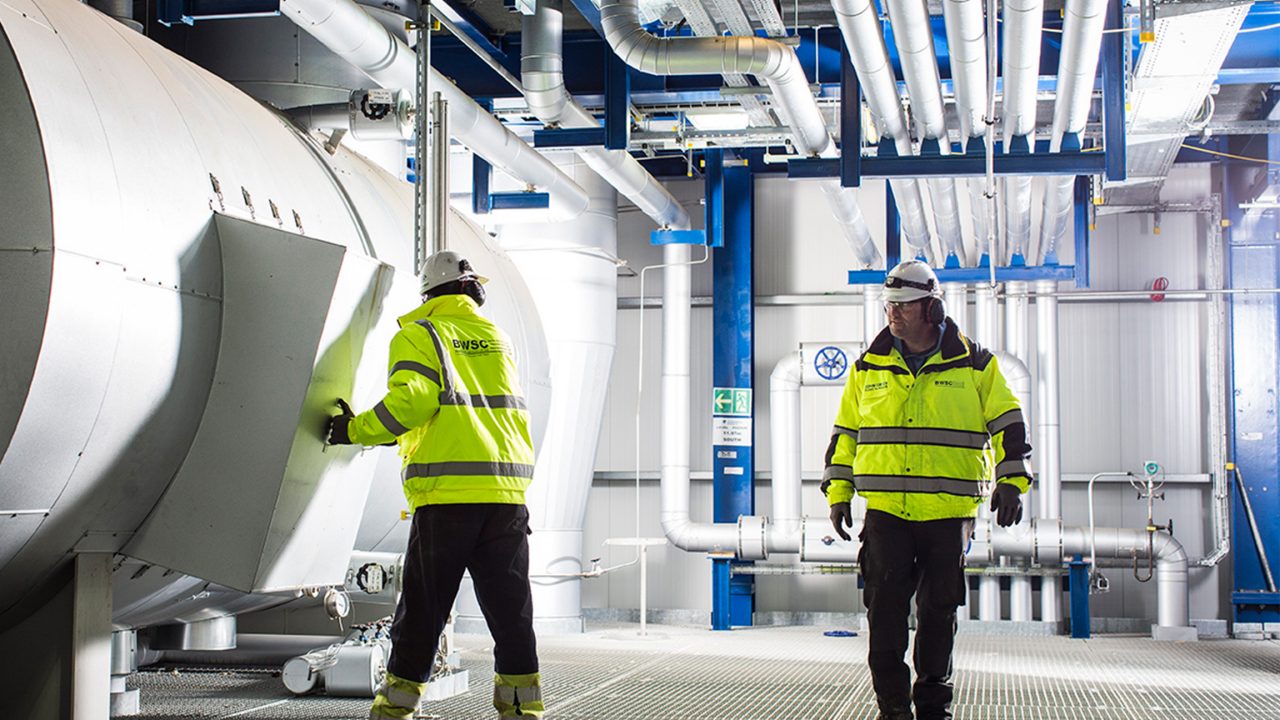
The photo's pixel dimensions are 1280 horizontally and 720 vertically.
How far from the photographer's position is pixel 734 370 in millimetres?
12516

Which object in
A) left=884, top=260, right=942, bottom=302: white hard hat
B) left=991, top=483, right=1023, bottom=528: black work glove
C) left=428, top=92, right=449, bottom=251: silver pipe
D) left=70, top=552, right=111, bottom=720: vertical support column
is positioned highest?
left=428, top=92, right=449, bottom=251: silver pipe

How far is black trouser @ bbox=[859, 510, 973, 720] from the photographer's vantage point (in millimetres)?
4867

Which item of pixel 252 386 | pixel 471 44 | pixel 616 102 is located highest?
pixel 471 44

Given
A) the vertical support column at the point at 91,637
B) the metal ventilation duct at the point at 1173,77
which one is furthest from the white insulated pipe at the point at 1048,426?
the vertical support column at the point at 91,637

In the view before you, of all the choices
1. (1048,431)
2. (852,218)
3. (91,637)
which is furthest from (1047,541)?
(91,637)

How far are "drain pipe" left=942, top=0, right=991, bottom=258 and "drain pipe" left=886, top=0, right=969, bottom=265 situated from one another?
0.11 m

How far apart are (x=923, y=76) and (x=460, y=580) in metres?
3.83

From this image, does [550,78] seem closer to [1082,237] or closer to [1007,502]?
[1007,502]

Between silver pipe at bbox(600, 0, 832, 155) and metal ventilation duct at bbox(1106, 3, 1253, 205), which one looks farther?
silver pipe at bbox(600, 0, 832, 155)

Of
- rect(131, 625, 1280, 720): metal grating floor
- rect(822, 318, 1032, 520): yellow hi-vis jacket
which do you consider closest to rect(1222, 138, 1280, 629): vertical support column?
rect(131, 625, 1280, 720): metal grating floor

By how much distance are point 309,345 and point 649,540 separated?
727 cm

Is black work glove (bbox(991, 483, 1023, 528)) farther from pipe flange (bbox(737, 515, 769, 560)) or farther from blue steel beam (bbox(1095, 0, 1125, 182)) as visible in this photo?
pipe flange (bbox(737, 515, 769, 560))

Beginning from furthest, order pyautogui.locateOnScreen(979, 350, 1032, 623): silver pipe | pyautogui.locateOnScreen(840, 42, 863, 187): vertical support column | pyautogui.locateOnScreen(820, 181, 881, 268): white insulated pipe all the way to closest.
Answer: pyautogui.locateOnScreen(979, 350, 1032, 623): silver pipe, pyautogui.locateOnScreen(820, 181, 881, 268): white insulated pipe, pyautogui.locateOnScreen(840, 42, 863, 187): vertical support column

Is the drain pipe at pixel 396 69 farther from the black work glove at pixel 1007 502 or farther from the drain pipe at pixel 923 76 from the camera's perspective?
the black work glove at pixel 1007 502
